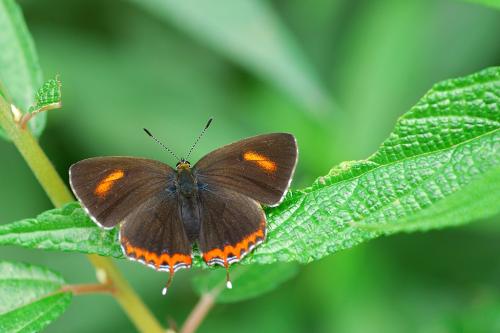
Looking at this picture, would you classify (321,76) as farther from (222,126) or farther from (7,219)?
(7,219)

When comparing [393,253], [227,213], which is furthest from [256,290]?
[393,253]

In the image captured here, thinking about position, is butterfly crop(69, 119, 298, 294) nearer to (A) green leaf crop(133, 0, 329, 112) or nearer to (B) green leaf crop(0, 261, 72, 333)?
(B) green leaf crop(0, 261, 72, 333)

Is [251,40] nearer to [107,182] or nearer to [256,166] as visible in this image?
[256,166]

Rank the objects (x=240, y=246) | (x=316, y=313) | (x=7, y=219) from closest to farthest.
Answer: (x=240, y=246) → (x=316, y=313) → (x=7, y=219)

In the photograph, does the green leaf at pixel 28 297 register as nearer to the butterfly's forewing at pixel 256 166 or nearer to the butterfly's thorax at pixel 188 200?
the butterfly's thorax at pixel 188 200

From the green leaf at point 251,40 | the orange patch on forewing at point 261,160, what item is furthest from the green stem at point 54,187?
the green leaf at point 251,40

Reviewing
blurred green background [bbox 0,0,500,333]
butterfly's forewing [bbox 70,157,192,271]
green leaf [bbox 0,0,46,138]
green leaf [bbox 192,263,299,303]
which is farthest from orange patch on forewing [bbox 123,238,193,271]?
blurred green background [bbox 0,0,500,333]
